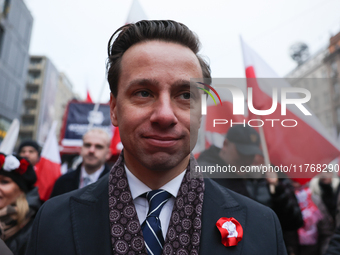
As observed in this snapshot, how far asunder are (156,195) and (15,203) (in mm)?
1848

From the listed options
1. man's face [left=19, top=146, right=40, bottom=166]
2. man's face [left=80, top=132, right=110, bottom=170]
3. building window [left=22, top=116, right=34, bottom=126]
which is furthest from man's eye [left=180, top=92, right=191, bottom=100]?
building window [left=22, top=116, right=34, bottom=126]

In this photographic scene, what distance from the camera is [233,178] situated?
8.48 feet

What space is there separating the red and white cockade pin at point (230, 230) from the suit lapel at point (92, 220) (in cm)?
53

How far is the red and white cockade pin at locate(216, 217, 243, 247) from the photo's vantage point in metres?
1.34

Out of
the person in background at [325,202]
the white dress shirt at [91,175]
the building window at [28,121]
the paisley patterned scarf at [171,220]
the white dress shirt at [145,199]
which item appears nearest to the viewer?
the paisley patterned scarf at [171,220]

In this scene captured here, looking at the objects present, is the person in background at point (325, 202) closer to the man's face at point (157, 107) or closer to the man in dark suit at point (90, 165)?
the man in dark suit at point (90, 165)

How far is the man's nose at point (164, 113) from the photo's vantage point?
133 cm

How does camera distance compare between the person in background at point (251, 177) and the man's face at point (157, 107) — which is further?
the person in background at point (251, 177)

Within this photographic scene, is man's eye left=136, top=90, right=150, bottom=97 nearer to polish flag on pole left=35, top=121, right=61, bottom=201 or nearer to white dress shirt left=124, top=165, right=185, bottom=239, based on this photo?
white dress shirt left=124, top=165, right=185, bottom=239

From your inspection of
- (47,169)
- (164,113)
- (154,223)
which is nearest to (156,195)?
(154,223)

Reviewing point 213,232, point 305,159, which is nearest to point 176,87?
point 213,232

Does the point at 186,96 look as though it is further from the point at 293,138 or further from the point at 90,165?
the point at 90,165

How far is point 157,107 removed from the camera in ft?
4.48

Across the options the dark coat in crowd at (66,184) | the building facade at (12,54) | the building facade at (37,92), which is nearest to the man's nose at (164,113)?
the dark coat in crowd at (66,184)
